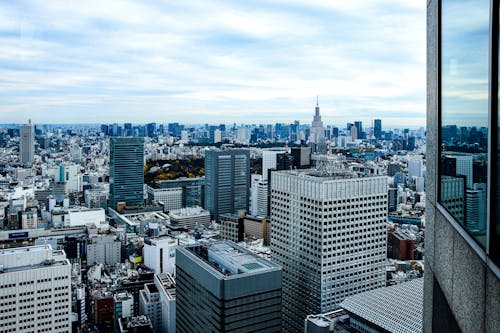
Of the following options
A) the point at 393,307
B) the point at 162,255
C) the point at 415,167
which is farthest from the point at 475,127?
the point at 415,167

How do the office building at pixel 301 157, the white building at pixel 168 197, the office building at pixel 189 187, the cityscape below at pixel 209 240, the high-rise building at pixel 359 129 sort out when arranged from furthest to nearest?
the high-rise building at pixel 359 129 → the office building at pixel 301 157 → the office building at pixel 189 187 → the white building at pixel 168 197 → the cityscape below at pixel 209 240

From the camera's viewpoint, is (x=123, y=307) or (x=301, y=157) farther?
(x=301, y=157)

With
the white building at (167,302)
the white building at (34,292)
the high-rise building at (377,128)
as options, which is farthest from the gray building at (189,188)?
the high-rise building at (377,128)

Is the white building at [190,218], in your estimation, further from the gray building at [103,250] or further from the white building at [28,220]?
the white building at [28,220]

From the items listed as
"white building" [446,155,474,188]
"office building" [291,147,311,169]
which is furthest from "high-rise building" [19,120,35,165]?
"white building" [446,155,474,188]

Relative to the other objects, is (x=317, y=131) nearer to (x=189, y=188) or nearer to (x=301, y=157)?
(x=301, y=157)

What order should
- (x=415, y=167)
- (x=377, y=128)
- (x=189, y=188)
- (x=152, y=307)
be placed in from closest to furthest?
(x=152, y=307)
(x=415, y=167)
(x=189, y=188)
(x=377, y=128)
